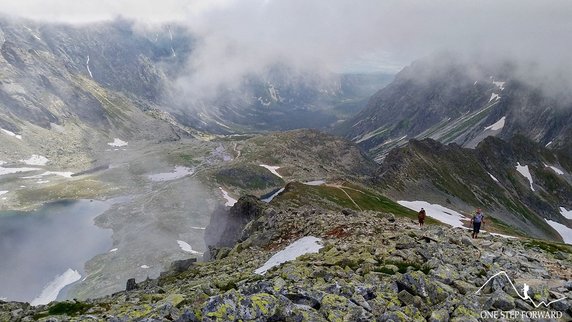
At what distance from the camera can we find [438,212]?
146 metres

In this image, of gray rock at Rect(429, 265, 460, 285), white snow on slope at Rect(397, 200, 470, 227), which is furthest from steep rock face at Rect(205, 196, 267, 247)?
white snow on slope at Rect(397, 200, 470, 227)

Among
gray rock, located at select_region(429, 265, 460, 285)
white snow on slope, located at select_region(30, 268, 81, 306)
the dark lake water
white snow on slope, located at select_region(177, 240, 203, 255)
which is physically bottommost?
white snow on slope, located at select_region(177, 240, 203, 255)

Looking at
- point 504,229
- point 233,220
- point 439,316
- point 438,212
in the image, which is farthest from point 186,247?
point 439,316

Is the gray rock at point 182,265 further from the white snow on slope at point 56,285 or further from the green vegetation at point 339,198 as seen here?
the white snow on slope at point 56,285

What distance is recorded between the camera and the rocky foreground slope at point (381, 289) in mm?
19359

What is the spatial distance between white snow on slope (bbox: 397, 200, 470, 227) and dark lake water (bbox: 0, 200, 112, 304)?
323ft

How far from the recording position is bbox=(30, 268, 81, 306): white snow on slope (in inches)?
4223

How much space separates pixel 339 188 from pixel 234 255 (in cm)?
10176

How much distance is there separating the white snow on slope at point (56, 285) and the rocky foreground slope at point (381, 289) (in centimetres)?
8751

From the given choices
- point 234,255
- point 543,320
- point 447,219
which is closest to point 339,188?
point 447,219

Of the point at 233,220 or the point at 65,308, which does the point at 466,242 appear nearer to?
the point at 65,308

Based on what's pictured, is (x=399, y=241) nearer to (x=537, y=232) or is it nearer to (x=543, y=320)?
(x=543, y=320)

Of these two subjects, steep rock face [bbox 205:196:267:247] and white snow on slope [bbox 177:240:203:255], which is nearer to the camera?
steep rock face [bbox 205:196:267:247]

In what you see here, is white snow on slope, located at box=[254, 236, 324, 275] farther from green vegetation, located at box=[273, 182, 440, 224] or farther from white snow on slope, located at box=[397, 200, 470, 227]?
white snow on slope, located at box=[397, 200, 470, 227]
